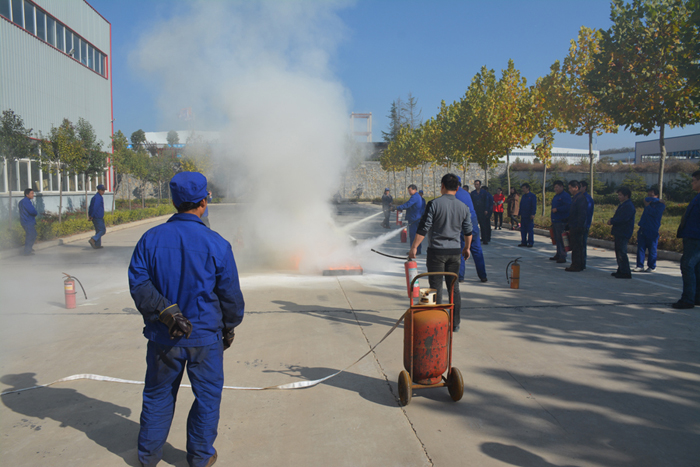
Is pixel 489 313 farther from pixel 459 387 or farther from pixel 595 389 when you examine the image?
pixel 459 387

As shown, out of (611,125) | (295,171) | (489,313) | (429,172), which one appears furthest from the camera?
(429,172)

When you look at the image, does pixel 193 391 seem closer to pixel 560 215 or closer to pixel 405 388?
pixel 405 388

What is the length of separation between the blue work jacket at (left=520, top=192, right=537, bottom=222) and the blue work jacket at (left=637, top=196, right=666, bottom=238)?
3.66m

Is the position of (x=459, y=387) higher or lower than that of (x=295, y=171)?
lower

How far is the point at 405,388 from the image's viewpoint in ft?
11.3

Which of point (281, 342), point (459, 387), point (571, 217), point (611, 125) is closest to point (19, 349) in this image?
point (281, 342)

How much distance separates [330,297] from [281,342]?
2.12 metres

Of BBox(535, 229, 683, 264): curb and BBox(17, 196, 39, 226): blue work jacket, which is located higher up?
BBox(17, 196, 39, 226): blue work jacket

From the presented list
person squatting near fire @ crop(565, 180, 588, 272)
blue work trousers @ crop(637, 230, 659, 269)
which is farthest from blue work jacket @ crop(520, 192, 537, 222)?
blue work trousers @ crop(637, 230, 659, 269)

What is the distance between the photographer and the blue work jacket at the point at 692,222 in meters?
6.00

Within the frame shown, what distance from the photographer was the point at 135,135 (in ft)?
233

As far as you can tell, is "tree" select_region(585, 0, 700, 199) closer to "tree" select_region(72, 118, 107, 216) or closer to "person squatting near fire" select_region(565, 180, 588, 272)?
"person squatting near fire" select_region(565, 180, 588, 272)

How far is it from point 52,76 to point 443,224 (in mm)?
22967

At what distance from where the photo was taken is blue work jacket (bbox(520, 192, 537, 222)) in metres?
12.3
